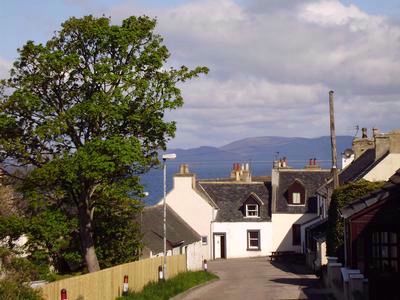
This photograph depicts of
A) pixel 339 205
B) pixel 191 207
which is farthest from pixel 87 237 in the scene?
pixel 191 207

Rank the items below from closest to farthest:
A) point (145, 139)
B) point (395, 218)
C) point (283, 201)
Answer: point (395, 218) < point (145, 139) < point (283, 201)

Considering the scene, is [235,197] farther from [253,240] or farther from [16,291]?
[16,291]

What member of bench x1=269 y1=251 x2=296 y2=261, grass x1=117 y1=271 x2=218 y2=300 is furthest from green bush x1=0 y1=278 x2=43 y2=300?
bench x1=269 y1=251 x2=296 y2=261

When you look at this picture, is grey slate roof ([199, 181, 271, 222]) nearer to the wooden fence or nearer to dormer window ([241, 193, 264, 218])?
dormer window ([241, 193, 264, 218])

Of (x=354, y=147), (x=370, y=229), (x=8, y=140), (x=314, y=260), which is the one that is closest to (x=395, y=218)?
(x=370, y=229)

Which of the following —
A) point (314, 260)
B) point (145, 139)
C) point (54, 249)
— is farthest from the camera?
point (314, 260)

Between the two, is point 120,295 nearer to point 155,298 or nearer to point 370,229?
point 155,298

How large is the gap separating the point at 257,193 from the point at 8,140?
A: 44.1m

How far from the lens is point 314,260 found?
52.8m

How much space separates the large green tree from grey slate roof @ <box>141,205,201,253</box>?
957cm

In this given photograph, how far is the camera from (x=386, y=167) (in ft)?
157

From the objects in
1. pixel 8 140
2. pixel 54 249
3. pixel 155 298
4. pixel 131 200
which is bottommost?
pixel 155 298

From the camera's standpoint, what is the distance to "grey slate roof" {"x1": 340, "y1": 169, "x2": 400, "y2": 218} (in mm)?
24312

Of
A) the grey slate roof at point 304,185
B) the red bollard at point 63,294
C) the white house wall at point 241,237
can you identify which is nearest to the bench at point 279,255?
the white house wall at point 241,237
